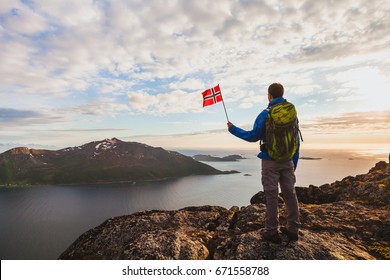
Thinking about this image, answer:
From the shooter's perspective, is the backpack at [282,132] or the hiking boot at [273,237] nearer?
the backpack at [282,132]

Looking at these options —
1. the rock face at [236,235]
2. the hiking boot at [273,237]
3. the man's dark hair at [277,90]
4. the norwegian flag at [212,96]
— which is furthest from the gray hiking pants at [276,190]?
the norwegian flag at [212,96]

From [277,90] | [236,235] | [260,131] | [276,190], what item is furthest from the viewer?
[236,235]

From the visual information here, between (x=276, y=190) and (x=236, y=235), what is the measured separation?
280 cm

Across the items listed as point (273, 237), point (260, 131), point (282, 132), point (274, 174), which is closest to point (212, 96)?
point (260, 131)

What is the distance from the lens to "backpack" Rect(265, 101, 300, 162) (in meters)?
8.02

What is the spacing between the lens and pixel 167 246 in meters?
8.78

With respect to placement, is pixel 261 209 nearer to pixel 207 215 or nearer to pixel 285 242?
pixel 207 215

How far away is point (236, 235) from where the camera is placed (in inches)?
385

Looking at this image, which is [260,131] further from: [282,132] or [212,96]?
[212,96]

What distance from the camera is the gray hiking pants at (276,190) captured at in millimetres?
8227

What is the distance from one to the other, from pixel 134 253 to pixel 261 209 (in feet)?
22.8

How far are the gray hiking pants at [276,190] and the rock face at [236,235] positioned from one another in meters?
0.71

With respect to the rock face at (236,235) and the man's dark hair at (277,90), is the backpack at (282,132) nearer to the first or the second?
the man's dark hair at (277,90)
